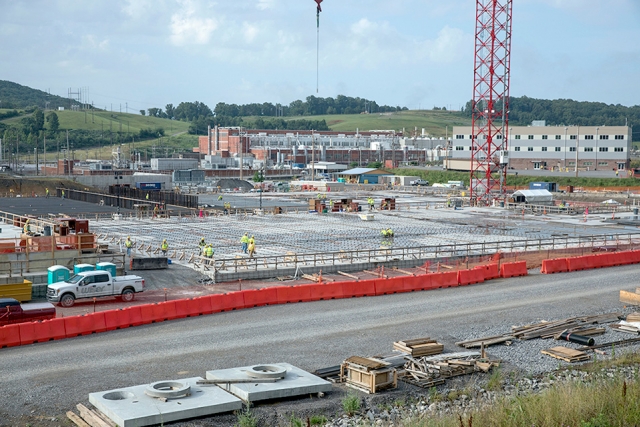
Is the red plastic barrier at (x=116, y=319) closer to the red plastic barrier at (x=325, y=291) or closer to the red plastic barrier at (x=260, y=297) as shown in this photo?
the red plastic barrier at (x=260, y=297)

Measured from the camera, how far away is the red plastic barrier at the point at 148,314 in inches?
914

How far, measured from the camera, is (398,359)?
18.7 metres

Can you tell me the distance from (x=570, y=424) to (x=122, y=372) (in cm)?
1036

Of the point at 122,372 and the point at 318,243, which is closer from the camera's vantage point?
the point at 122,372

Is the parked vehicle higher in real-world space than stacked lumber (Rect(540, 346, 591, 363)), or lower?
higher

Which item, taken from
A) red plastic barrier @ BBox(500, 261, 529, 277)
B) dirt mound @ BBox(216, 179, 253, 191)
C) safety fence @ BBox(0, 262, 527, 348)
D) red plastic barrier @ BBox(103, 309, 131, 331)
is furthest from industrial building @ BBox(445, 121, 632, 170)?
red plastic barrier @ BBox(103, 309, 131, 331)

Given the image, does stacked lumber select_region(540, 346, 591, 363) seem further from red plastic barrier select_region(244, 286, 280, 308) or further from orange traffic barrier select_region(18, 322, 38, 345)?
orange traffic barrier select_region(18, 322, 38, 345)

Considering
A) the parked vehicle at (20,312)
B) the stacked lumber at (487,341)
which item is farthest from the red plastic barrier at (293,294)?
the parked vehicle at (20,312)

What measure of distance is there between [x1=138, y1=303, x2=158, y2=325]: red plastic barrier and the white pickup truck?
415 centimetres

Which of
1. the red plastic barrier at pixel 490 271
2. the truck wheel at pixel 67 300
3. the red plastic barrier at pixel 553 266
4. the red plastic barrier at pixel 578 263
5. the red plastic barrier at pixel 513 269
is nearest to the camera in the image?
the truck wheel at pixel 67 300

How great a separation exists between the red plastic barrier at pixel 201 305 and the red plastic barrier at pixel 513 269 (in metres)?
14.5

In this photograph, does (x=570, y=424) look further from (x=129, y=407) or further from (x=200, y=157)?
(x=200, y=157)

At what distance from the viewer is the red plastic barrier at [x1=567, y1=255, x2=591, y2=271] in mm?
34438

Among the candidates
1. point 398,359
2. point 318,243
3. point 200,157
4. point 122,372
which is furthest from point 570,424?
point 200,157
